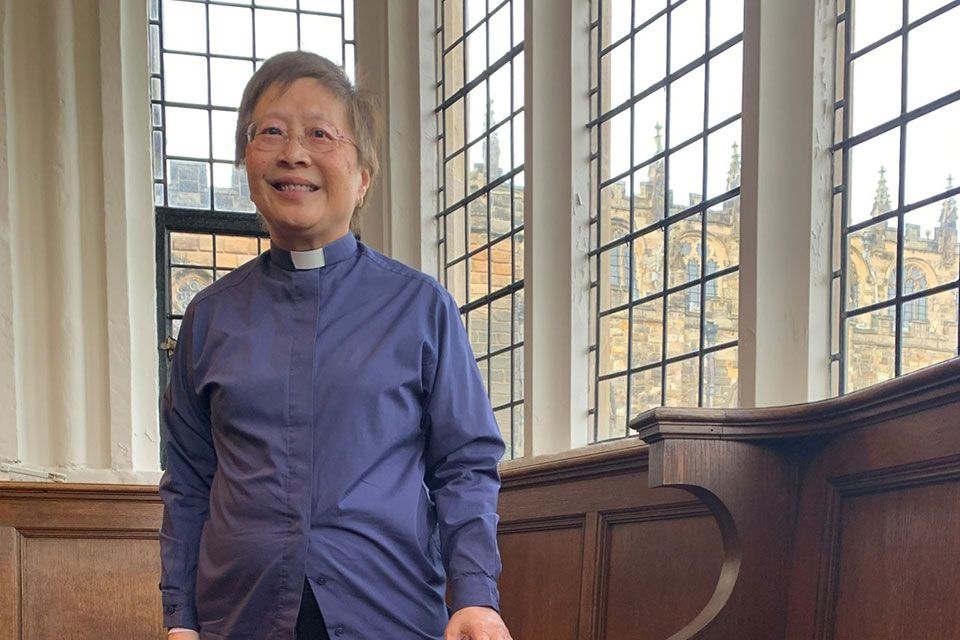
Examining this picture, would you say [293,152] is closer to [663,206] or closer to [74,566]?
[663,206]

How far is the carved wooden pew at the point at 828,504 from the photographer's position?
6.45ft

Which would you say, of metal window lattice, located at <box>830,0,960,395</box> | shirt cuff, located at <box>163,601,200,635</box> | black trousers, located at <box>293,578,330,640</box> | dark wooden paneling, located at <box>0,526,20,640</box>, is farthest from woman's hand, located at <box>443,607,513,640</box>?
dark wooden paneling, located at <box>0,526,20,640</box>

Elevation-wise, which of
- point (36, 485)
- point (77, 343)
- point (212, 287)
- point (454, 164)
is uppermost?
point (454, 164)

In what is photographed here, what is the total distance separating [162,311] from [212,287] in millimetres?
5572

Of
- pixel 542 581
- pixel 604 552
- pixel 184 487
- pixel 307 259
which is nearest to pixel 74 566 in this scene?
pixel 542 581

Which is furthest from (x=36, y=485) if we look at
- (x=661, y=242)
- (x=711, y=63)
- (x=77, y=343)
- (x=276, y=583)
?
(x=276, y=583)

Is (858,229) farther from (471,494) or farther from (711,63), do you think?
(471,494)

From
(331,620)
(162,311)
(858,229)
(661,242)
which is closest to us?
(331,620)

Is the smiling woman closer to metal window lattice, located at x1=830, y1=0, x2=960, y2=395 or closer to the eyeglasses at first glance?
the eyeglasses

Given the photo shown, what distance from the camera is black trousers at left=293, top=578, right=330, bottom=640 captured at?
1.56 meters

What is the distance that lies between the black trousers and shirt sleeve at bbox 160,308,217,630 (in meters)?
0.23

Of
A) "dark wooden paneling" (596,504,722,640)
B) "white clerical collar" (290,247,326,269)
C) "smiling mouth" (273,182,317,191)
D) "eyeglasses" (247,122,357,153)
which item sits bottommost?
"dark wooden paneling" (596,504,722,640)

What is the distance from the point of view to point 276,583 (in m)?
1.56

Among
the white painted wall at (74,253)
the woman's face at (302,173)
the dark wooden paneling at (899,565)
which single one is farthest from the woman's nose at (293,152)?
the white painted wall at (74,253)
